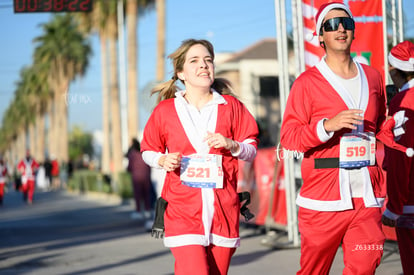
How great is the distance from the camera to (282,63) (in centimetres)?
952

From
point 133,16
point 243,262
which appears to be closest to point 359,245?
point 243,262

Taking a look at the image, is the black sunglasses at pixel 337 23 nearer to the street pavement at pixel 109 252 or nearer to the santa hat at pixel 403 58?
the santa hat at pixel 403 58

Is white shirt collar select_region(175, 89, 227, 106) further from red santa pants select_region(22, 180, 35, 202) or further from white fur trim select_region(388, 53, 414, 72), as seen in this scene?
red santa pants select_region(22, 180, 35, 202)

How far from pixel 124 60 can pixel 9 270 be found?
23802mm

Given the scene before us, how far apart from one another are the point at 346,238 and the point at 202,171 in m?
0.96

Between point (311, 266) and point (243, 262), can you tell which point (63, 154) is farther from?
point (311, 266)

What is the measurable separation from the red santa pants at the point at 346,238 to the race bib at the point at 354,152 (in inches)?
8.7

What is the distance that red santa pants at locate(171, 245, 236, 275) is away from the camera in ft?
14.1

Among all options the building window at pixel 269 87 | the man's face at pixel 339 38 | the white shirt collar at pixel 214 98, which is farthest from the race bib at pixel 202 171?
the building window at pixel 269 87

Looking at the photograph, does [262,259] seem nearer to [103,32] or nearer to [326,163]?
[326,163]

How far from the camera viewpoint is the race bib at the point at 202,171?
176 inches

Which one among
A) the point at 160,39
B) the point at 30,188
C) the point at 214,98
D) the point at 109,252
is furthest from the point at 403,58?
the point at 30,188

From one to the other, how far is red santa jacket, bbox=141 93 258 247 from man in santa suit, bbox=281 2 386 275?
377 millimetres

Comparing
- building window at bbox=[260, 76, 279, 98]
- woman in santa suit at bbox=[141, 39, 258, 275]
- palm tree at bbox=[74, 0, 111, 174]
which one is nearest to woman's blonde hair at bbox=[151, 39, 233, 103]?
woman in santa suit at bbox=[141, 39, 258, 275]
